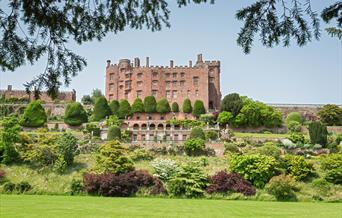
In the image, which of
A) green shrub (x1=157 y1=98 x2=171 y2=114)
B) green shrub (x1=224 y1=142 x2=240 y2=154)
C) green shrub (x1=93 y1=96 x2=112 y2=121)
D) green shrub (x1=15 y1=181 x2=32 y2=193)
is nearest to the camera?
green shrub (x1=15 y1=181 x2=32 y2=193)

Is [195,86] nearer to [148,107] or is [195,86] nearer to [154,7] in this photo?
[148,107]

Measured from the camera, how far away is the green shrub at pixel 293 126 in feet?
181

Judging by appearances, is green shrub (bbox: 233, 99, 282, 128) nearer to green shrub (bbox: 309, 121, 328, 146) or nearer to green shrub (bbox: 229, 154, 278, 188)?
green shrub (bbox: 309, 121, 328, 146)

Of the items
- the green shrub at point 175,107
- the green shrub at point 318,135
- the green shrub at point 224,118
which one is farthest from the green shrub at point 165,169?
the green shrub at point 175,107

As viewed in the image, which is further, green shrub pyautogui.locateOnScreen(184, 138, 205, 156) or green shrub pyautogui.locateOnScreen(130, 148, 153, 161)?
green shrub pyautogui.locateOnScreen(184, 138, 205, 156)

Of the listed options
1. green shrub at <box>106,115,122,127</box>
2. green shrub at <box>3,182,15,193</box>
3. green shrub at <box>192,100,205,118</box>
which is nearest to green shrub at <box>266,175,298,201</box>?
green shrub at <box>3,182,15,193</box>

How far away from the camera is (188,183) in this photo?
3061cm

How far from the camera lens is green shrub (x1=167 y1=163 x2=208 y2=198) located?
99.1 feet

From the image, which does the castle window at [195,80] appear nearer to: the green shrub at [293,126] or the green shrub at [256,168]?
the green shrub at [293,126]

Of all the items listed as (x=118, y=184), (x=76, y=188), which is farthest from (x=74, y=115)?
(x=118, y=184)

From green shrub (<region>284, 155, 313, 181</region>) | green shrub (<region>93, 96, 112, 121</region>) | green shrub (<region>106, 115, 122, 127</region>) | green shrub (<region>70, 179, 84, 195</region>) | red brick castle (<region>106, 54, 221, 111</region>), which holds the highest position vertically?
red brick castle (<region>106, 54, 221, 111</region>)

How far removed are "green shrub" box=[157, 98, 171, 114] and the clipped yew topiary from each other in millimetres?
4340

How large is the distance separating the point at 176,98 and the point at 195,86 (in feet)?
11.5

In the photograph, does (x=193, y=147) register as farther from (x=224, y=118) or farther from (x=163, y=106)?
(x=163, y=106)
